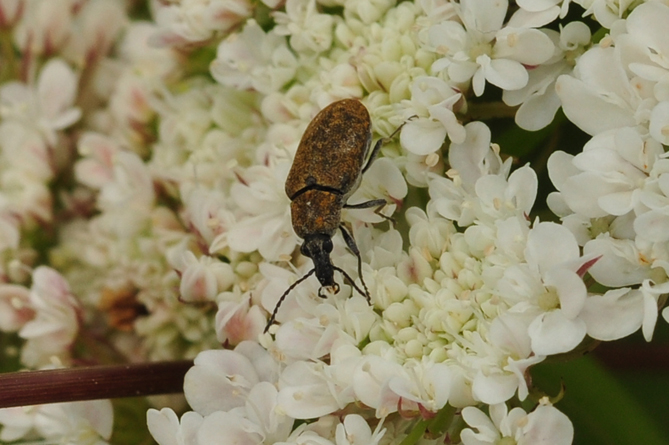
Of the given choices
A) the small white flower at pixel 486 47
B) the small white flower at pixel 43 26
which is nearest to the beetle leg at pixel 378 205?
the small white flower at pixel 486 47

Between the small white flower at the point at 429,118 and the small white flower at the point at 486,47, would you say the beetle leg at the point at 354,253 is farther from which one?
the small white flower at the point at 486,47

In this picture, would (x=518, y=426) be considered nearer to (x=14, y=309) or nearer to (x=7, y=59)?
(x=14, y=309)

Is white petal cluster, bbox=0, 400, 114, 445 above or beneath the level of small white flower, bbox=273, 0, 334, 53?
beneath

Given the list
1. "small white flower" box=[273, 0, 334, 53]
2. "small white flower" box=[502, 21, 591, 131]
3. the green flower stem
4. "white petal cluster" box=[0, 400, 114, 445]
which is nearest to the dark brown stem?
"white petal cluster" box=[0, 400, 114, 445]

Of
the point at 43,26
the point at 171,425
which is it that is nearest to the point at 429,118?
the point at 171,425

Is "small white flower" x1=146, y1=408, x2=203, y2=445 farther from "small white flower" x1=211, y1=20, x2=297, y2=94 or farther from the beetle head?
"small white flower" x1=211, y1=20, x2=297, y2=94
